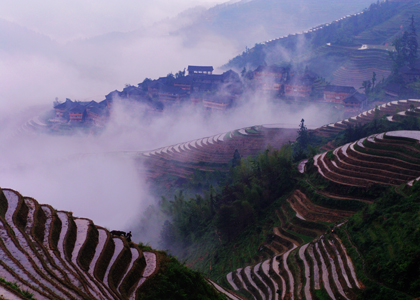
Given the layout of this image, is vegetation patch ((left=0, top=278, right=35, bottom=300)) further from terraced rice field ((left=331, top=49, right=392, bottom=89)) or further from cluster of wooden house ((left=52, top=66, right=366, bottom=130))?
terraced rice field ((left=331, top=49, right=392, bottom=89))

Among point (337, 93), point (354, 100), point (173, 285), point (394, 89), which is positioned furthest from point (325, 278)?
point (394, 89)

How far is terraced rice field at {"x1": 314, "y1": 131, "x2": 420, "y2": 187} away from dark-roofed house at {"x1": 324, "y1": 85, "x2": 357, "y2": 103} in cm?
2495

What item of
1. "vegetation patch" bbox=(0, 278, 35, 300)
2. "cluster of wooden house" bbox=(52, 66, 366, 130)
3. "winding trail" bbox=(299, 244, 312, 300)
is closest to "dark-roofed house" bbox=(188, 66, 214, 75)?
"cluster of wooden house" bbox=(52, 66, 366, 130)

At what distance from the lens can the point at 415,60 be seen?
4647 cm

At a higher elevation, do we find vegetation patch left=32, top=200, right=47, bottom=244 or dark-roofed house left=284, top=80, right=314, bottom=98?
dark-roofed house left=284, top=80, right=314, bottom=98

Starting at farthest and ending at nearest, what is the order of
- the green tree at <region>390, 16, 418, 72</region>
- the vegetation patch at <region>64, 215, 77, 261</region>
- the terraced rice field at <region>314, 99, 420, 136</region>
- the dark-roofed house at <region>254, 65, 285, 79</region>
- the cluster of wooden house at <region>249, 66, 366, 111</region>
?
the dark-roofed house at <region>254, 65, 285, 79</region> → the green tree at <region>390, 16, 418, 72</region> → the cluster of wooden house at <region>249, 66, 366, 111</region> → the terraced rice field at <region>314, 99, 420, 136</region> → the vegetation patch at <region>64, 215, 77, 261</region>

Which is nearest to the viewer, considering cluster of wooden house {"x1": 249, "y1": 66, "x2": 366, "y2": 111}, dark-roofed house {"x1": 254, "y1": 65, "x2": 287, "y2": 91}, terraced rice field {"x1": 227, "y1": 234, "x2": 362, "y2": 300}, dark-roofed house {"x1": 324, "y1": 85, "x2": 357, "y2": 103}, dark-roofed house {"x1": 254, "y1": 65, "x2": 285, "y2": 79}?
terraced rice field {"x1": 227, "y1": 234, "x2": 362, "y2": 300}

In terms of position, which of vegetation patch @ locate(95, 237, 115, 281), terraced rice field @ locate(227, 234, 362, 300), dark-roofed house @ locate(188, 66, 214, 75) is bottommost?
terraced rice field @ locate(227, 234, 362, 300)

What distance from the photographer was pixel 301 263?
13922 mm

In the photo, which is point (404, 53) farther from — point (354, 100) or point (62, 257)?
point (62, 257)

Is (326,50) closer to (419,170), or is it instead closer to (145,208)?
(145,208)

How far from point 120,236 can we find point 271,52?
61.0m

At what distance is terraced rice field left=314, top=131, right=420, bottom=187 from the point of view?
17.1 m

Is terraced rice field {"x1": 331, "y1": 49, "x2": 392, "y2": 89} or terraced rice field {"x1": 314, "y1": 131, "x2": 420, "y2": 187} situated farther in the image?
terraced rice field {"x1": 331, "y1": 49, "x2": 392, "y2": 89}
